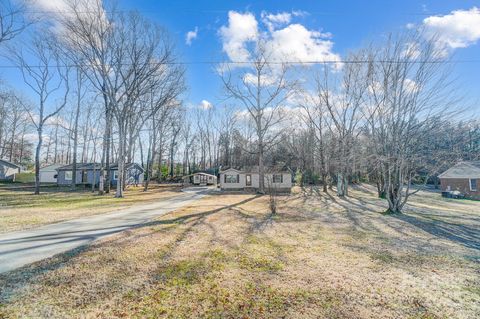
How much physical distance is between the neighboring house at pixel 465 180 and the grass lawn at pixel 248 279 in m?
28.9

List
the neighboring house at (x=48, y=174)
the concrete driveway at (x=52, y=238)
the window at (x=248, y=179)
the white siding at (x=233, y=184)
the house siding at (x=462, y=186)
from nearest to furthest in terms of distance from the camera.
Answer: the concrete driveway at (x=52, y=238)
the house siding at (x=462, y=186)
the white siding at (x=233, y=184)
the window at (x=248, y=179)
the neighboring house at (x=48, y=174)

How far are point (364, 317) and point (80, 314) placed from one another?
3.49 meters

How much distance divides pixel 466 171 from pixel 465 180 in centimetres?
120

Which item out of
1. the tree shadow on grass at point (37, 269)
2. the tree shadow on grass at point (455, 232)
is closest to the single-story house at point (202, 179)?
the tree shadow on grass at point (455, 232)

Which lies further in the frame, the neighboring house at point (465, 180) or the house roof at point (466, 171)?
the house roof at point (466, 171)

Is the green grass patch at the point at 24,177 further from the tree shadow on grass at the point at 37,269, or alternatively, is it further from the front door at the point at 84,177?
the tree shadow on grass at the point at 37,269

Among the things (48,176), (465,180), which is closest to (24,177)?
(48,176)

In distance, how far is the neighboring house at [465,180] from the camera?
92.4ft

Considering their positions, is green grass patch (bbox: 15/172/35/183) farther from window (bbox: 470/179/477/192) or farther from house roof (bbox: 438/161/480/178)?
window (bbox: 470/179/477/192)

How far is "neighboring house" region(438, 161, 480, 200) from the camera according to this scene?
28156 mm

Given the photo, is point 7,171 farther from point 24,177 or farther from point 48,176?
point 48,176

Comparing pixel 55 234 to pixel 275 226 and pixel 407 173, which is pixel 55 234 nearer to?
pixel 275 226

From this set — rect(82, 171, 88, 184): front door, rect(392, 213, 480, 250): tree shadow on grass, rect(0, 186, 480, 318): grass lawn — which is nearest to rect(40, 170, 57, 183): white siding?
rect(82, 171, 88, 184): front door

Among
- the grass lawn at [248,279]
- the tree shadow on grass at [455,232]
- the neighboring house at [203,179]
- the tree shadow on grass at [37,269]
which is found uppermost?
the neighboring house at [203,179]
